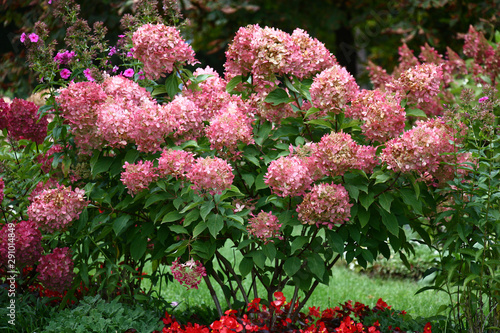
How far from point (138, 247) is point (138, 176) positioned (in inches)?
22.9

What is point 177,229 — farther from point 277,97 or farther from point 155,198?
point 277,97

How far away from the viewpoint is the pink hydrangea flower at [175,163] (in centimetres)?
275

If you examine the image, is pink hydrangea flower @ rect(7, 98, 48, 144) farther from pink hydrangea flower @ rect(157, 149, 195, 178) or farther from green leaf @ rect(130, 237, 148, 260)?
pink hydrangea flower @ rect(157, 149, 195, 178)

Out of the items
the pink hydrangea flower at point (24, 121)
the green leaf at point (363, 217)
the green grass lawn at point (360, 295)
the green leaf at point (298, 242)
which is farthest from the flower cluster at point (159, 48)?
→ the green grass lawn at point (360, 295)

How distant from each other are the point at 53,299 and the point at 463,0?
27.0 ft

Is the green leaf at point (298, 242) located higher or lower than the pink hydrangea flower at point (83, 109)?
lower

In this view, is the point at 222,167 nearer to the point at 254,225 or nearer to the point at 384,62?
the point at 254,225

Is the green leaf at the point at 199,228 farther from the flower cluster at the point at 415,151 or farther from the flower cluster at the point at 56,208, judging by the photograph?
the flower cluster at the point at 415,151

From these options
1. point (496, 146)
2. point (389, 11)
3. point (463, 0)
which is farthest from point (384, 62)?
point (496, 146)

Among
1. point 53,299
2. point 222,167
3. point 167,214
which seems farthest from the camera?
point 53,299

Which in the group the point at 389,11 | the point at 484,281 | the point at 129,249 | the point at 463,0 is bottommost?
the point at 484,281

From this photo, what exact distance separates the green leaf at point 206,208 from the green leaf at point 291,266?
20.3 inches

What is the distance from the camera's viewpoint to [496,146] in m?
3.08

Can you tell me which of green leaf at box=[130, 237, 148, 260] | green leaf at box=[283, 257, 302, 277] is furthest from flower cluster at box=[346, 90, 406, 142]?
green leaf at box=[130, 237, 148, 260]
